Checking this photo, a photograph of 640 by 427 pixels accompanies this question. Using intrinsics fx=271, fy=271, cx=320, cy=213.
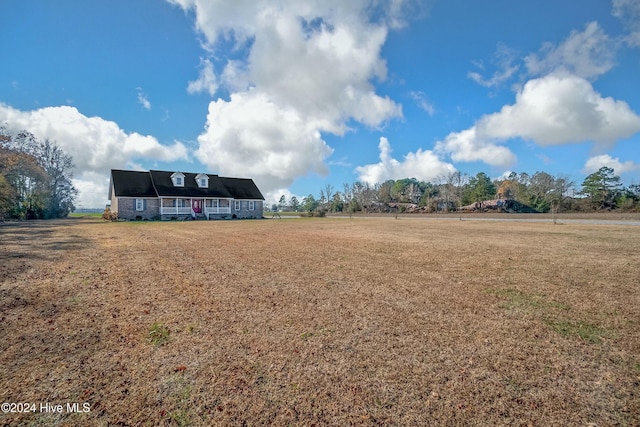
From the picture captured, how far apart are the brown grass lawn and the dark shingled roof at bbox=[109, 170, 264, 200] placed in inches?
1137

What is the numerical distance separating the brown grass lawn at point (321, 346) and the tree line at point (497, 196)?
41.2 m

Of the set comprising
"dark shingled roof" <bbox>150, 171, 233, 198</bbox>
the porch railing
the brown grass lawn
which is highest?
"dark shingled roof" <bbox>150, 171, 233, 198</bbox>

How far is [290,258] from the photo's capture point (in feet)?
29.6

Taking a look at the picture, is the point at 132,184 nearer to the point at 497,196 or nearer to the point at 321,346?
the point at 321,346

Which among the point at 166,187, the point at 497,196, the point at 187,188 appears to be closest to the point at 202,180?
the point at 187,188

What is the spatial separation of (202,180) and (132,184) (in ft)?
26.6

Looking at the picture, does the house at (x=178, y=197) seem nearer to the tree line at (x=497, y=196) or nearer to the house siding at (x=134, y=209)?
the house siding at (x=134, y=209)

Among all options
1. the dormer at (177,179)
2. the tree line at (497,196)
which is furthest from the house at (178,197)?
the tree line at (497,196)

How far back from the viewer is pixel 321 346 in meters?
3.42

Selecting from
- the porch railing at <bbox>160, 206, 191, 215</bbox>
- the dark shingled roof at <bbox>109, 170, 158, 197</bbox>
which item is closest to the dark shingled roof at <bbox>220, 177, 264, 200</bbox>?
the porch railing at <bbox>160, 206, 191, 215</bbox>

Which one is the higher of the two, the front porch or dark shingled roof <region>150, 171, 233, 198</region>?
dark shingled roof <region>150, 171, 233, 198</region>

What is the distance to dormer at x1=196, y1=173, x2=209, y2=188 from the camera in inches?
1478

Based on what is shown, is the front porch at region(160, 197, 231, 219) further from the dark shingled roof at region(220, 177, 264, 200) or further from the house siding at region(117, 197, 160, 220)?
the dark shingled roof at region(220, 177, 264, 200)

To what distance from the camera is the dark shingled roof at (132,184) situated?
3169 cm
